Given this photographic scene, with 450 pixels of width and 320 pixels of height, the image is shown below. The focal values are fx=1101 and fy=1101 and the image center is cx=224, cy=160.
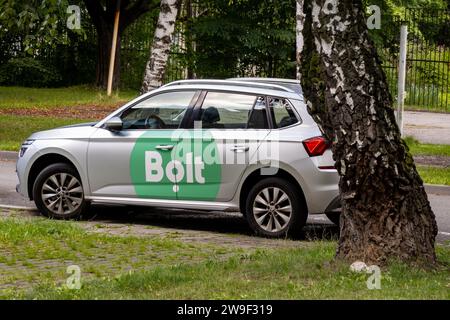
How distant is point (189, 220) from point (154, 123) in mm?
1367

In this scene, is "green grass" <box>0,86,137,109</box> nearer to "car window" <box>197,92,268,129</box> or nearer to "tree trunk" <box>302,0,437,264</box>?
"car window" <box>197,92,268,129</box>

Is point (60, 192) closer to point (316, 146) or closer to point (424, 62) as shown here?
point (316, 146)

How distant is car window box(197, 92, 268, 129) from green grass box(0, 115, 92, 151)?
8110 millimetres

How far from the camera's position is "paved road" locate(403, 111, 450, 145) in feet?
74.8

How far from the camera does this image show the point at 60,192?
12.7 meters

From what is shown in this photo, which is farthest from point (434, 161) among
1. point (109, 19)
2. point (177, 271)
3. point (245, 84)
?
point (109, 19)

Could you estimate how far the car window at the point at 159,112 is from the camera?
40.1 feet

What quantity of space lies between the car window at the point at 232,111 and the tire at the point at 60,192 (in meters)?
1.71

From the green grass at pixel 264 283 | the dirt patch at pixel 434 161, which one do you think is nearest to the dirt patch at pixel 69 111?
the dirt patch at pixel 434 161

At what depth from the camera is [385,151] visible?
8.42 metres

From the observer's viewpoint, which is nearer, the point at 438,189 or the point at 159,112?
the point at 159,112

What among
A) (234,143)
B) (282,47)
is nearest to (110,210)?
(234,143)
